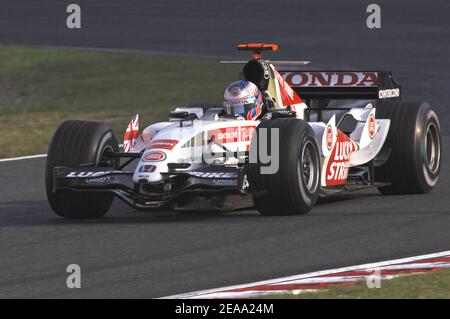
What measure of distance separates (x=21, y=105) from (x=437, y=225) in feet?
35.3

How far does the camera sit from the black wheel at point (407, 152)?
42.4ft

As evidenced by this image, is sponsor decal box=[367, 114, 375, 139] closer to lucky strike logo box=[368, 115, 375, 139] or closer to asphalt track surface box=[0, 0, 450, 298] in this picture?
lucky strike logo box=[368, 115, 375, 139]

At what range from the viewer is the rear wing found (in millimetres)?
13711

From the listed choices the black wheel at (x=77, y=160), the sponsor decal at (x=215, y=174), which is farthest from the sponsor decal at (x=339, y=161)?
the black wheel at (x=77, y=160)

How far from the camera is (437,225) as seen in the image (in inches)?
443

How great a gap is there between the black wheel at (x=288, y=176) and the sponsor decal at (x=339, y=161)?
492mm

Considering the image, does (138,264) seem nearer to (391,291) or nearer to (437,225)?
(391,291)

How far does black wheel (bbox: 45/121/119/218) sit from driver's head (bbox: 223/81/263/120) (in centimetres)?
118

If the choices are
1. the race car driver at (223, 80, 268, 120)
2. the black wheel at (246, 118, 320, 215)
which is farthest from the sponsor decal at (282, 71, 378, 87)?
the black wheel at (246, 118, 320, 215)

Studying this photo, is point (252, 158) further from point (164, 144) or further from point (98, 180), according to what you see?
point (98, 180)

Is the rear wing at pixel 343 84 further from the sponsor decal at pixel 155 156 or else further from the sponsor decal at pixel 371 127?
the sponsor decal at pixel 155 156

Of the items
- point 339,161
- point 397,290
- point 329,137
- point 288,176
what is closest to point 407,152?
point 339,161

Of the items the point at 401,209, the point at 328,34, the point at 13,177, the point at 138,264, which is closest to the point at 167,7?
the point at 328,34

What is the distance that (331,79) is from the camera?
13852 mm
